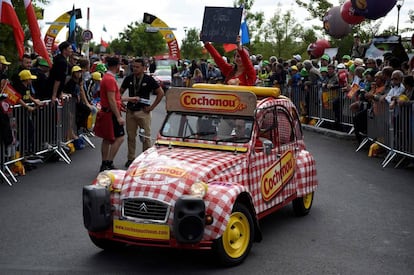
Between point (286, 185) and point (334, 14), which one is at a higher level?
point (334, 14)

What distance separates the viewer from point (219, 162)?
741cm

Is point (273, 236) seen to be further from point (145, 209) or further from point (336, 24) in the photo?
point (336, 24)

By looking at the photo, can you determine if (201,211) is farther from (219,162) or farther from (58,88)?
(58,88)

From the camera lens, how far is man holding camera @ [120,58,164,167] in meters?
12.4

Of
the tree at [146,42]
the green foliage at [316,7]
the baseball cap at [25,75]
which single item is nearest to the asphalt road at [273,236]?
the baseball cap at [25,75]

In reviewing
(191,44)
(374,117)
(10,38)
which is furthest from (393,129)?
(191,44)

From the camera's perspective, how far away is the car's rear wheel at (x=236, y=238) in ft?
22.1

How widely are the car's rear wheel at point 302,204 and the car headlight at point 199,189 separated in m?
2.70

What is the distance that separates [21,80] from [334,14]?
13.0 m

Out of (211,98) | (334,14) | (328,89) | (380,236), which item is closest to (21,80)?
(211,98)

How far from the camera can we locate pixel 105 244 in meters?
7.29

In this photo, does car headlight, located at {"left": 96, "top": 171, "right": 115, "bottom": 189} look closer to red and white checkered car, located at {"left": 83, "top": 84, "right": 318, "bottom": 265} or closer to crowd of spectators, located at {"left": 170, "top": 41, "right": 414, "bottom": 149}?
red and white checkered car, located at {"left": 83, "top": 84, "right": 318, "bottom": 265}

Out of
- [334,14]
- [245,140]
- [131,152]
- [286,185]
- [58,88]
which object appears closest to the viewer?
[245,140]

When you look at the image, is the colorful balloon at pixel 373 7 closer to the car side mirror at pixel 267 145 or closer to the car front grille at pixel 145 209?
the car side mirror at pixel 267 145
